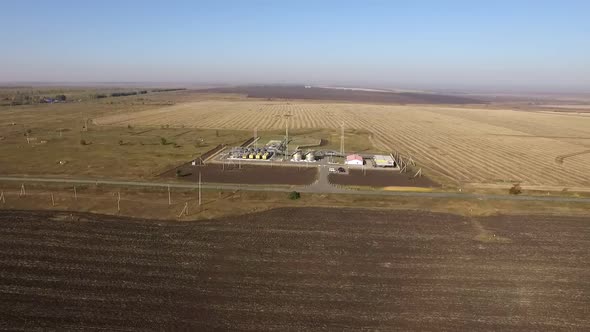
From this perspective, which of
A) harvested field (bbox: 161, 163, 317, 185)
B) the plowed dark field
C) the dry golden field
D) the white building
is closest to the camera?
the plowed dark field

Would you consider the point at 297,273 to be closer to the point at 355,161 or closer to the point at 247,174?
the point at 247,174

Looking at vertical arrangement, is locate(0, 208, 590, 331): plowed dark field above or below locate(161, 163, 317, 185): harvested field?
below

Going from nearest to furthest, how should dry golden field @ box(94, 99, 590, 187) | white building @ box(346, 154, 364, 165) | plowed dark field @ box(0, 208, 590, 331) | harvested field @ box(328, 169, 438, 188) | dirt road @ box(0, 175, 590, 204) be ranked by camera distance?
plowed dark field @ box(0, 208, 590, 331) → dirt road @ box(0, 175, 590, 204) → harvested field @ box(328, 169, 438, 188) → dry golden field @ box(94, 99, 590, 187) → white building @ box(346, 154, 364, 165)

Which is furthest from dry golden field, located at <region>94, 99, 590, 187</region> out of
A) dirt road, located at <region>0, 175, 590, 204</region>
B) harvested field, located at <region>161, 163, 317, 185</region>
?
harvested field, located at <region>161, 163, 317, 185</region>

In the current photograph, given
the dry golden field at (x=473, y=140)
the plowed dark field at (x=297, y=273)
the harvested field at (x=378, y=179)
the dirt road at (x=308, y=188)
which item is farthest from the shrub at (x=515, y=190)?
the harvested field at (x=378, y=179)

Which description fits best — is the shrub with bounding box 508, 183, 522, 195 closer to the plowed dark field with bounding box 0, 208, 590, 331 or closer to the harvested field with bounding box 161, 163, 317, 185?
the plowed dark field with bounding box 0, 208, 590, 331
